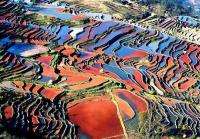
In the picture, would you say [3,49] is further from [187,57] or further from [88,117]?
[187,57]

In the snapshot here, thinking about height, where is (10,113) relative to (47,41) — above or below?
above

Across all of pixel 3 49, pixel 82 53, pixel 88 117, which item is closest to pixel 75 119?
pixel 88 117

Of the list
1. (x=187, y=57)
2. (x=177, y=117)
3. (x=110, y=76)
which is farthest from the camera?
(x=187, y=57)

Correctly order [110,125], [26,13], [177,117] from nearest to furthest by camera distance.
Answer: [110,125]
[177,117]
[26,13]

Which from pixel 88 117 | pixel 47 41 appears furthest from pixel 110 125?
pixel 47 41

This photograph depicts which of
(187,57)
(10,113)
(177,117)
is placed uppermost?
(10,113)

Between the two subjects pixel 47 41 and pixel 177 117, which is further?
pixel 47 41
